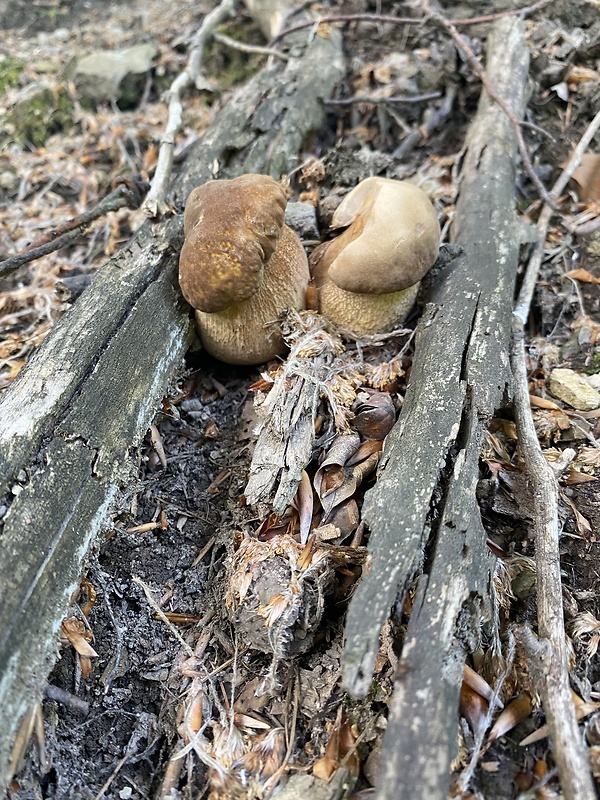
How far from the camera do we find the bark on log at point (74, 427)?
2.03 metres

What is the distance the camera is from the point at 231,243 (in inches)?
104

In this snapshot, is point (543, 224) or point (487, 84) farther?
point (487, 84)

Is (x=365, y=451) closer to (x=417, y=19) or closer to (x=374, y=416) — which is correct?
(x=374, y=416)

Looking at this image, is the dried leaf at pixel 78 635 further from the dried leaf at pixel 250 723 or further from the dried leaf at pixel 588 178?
the dried leaf at pixel 588 178

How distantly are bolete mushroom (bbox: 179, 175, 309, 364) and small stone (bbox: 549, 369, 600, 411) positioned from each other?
4.92ft

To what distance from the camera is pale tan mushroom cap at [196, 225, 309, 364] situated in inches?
120

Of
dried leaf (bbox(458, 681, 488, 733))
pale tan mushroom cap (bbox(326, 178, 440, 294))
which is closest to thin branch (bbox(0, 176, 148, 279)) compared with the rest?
pale tan mushroom cap (bbox(326, 178, 440, 294))

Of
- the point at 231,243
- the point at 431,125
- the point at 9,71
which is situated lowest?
the point at 431,125

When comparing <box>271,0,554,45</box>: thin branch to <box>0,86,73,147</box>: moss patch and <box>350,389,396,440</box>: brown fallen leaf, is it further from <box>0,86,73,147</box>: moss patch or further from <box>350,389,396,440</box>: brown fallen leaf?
<box>350,389,396,440</box>: brown fallen leaf

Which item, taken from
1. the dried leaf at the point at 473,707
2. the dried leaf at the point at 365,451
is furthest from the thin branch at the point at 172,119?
the dried leaf at the point at 473,707

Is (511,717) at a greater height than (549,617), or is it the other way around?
(549,617)

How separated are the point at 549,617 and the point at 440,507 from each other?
57cm

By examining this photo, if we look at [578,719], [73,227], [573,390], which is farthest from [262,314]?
[578,719]

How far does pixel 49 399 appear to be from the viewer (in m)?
2.50
